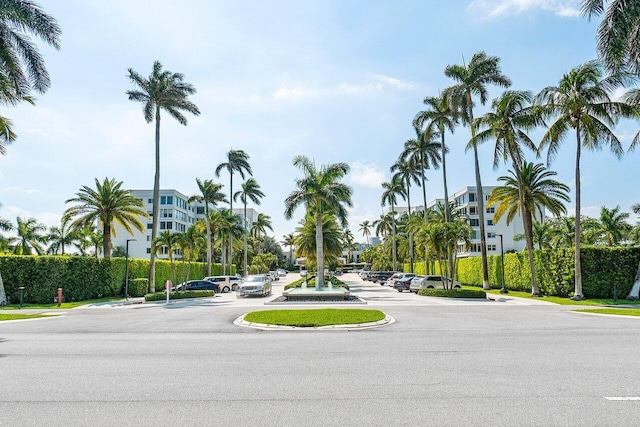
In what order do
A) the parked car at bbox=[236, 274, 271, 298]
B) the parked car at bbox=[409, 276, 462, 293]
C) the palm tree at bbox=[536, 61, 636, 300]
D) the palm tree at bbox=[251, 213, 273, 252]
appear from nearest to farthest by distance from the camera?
the palm tree at bbox=[536, 61, 636, 300], the parked car at bbox=[236, 274, 271, 298], the parked car at bbox=[409, 276, 462, 293], the palm tree at bbox=[251, 213, 273, 252]

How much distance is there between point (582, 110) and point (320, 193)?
62.5ft

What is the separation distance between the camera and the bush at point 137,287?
38.2 metres

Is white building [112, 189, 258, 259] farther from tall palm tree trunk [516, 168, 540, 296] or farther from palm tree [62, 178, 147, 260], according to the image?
tall palm tree trunk [516, 168, 540, 296]

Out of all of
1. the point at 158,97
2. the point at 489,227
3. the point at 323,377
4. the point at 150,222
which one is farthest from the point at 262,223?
the point at 323,377

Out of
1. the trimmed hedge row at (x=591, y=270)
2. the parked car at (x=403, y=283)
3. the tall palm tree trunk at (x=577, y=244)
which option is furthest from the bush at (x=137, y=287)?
the tall palm tree trunk at (x=577, y=244)

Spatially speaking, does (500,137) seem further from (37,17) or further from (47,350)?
(47,350)

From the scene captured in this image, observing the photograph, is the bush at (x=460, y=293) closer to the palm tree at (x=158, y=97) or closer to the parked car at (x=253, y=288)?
the parked car at (x=253, y=288)

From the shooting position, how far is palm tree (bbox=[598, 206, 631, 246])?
190 ft

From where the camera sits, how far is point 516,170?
34062 mm

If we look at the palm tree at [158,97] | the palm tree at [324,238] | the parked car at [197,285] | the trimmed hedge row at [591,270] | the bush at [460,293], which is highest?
the palm tree at [158,97]

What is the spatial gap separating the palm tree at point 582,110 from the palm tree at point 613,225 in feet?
111

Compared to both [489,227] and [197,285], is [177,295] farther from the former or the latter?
[489,227]

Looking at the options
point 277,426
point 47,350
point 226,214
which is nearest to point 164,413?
point 277,426

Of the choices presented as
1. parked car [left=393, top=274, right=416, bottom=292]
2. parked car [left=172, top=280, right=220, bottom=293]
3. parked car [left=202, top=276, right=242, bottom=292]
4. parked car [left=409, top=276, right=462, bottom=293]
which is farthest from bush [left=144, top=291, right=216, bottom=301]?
parked car [left=393, top=274, right=416, bottom=292]
